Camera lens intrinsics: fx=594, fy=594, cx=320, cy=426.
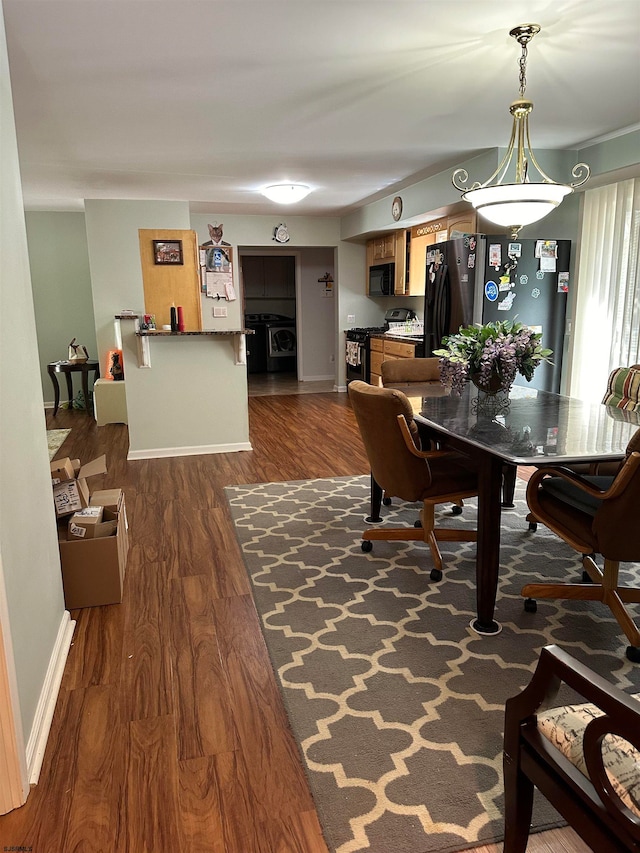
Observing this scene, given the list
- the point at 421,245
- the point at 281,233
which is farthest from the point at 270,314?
the point at 421,245

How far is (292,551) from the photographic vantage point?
3.22 meters

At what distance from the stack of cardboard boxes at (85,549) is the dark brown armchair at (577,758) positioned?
188cm

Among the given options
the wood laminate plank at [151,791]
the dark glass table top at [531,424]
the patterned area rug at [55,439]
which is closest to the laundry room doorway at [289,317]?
the patterned area rug at [55,439]

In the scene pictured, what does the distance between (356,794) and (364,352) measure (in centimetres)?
652

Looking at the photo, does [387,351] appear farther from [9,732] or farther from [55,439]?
[9,732]

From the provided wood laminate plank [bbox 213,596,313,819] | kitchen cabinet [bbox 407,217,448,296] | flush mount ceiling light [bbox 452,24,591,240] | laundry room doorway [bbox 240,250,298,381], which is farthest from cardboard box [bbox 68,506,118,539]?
laundry room doorway [bbox 240,250,298,381]

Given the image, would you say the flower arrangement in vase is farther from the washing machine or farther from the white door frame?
the washing machine

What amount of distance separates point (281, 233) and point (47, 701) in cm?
709

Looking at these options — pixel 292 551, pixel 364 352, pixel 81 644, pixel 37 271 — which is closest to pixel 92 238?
pixel 37 271

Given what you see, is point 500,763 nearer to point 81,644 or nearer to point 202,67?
point 81,644

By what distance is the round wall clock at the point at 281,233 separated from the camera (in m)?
8.08

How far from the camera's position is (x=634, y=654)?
2193mm

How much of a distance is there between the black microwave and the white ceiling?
2.21 m

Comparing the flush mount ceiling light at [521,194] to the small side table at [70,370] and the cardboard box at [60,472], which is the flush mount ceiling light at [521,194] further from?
the small side table at [70,370]
